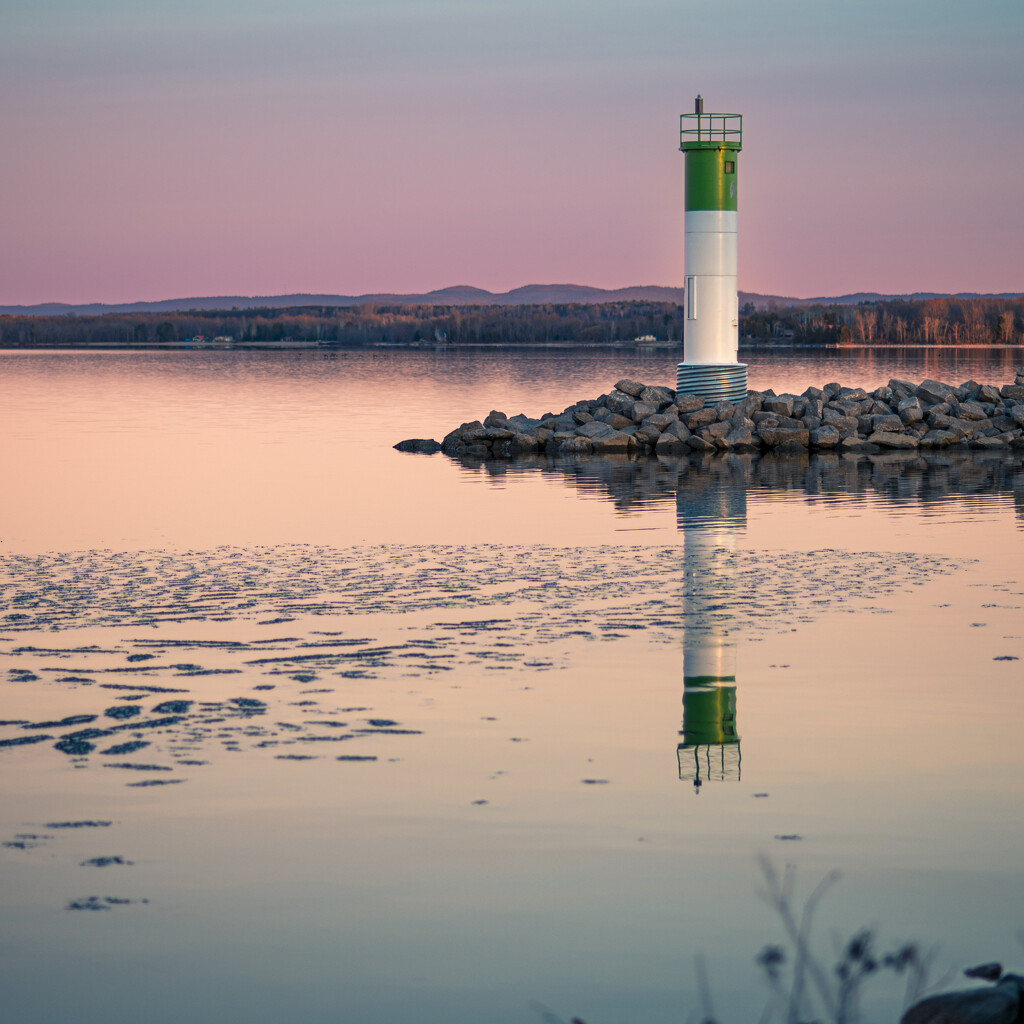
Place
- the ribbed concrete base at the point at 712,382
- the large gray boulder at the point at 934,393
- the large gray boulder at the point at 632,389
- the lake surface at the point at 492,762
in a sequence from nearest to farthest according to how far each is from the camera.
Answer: the lake surface at the point at 492,762 < the ribbed concrete base at the point at 712,382 < the large gray boulder at the point at 632,389 < the large gray boulder at the point at 934,393

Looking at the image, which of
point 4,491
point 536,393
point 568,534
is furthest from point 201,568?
point 536,393

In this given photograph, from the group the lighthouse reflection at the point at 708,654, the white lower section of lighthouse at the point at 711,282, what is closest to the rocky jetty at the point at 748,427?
the white lower section of lighthouse at the point at 711,282

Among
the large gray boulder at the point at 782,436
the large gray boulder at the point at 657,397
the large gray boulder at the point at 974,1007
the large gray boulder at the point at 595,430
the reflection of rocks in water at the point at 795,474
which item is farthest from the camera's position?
the large gray boulder at the point at 657,397

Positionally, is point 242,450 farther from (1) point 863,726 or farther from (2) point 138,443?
(1) point 863,726

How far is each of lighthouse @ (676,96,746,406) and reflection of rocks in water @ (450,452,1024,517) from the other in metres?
3.98

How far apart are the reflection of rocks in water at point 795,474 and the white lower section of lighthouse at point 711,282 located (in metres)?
4.34

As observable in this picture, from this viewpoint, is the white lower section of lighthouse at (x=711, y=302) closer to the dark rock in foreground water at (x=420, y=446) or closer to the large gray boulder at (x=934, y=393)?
the large gray boulder at (x=934, y=393)

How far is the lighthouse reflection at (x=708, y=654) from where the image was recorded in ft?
26.9

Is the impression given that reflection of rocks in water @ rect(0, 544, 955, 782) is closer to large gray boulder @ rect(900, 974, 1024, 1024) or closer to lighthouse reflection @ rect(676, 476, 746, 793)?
lighthouse reflection @ rect(676, 476, 746, 793)

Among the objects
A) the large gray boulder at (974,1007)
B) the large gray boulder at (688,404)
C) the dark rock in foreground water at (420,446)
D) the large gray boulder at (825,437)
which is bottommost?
the dark rock in foreground water at (420,446)

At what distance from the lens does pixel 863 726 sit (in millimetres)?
8773

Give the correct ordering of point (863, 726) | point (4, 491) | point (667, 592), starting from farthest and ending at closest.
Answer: point (4, 491), point (667, 592), point (863, 726)

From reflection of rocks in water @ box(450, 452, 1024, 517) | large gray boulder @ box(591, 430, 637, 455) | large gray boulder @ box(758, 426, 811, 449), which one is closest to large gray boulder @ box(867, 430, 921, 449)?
reflection of rocks in water @ box(450, 452, 1024, 517)

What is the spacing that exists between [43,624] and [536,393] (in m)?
51.1
